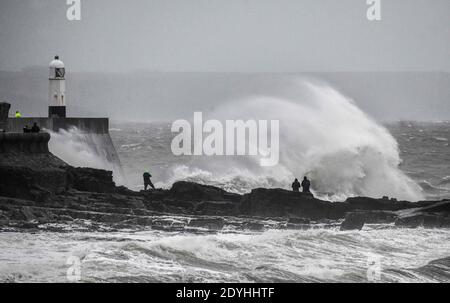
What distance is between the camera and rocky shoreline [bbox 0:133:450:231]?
18.2m

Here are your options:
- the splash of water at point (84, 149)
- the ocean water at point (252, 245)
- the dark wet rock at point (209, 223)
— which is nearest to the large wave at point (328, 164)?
the ocean water at point (252, 245)

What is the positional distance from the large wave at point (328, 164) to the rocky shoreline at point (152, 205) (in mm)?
5300

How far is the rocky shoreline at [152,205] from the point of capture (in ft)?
59.9

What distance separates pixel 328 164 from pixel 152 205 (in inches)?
365

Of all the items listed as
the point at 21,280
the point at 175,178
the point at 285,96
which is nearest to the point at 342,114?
the point at 285,96

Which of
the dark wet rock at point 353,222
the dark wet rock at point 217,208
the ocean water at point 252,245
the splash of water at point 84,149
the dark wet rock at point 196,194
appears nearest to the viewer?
the ocean water at point 252,245

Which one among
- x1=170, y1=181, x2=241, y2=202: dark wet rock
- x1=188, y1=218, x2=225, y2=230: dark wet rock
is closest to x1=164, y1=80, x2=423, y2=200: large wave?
x1=170, y1=181, x2=241, y2=202: dark wet rock

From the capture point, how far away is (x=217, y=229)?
18078mm

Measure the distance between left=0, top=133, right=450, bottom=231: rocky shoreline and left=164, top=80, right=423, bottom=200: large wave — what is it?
17.4 feet

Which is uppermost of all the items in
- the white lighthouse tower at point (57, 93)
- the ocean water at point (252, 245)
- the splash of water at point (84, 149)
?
the white lighthouse tower at point (57, 93)

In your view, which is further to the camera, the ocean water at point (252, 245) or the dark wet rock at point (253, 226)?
the dark wet rock at point (253, 226)

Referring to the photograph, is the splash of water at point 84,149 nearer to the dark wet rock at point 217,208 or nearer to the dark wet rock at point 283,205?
the dark wet rock at point 217,208

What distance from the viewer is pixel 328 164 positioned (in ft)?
89.9

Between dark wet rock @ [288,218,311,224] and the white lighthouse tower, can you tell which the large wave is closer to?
the white lighthouse tower
